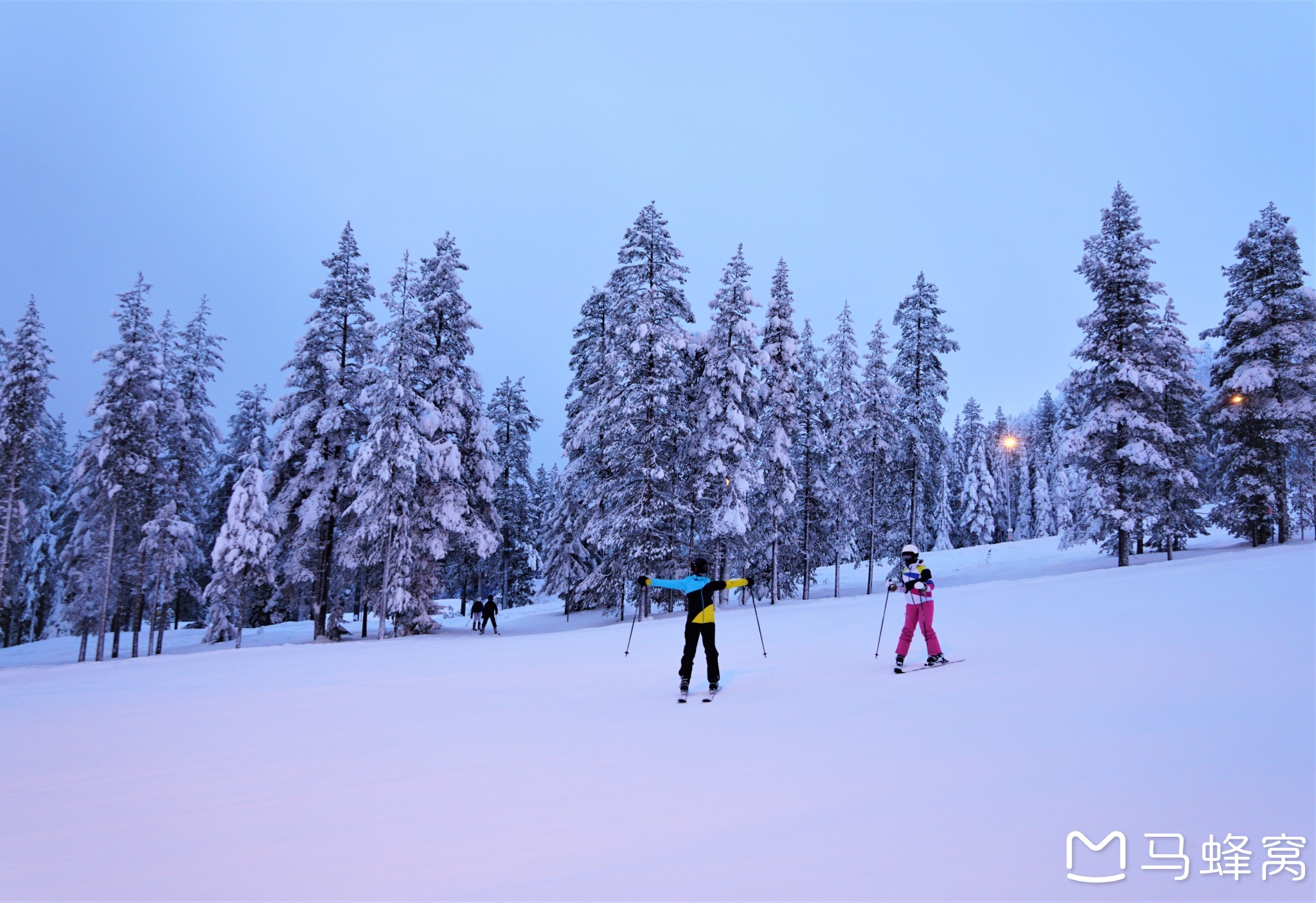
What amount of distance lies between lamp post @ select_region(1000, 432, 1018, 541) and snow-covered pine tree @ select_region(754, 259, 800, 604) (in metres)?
52.3

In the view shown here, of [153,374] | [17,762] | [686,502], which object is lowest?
[17,762]

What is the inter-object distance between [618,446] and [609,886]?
2265 centimetres

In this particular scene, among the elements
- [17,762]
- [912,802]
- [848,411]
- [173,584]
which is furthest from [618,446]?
[173,584]

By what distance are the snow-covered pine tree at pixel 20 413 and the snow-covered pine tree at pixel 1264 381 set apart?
51.3 m

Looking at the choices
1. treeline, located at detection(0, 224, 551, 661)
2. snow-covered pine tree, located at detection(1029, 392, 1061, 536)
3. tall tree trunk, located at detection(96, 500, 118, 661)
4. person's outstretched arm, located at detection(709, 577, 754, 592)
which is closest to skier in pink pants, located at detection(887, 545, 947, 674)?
person's outstretched arm, located at detection(709, 577, 754, 592)

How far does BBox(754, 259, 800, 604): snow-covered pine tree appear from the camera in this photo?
3019 cm

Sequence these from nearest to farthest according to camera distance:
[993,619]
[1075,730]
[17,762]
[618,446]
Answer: [1075,730], [17,762], [993,619], [618,446]

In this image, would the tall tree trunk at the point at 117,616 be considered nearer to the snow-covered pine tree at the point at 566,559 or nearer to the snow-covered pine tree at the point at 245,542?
the snow-covered pine tree at the point at 245,542

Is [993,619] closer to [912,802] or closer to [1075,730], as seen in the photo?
[1075,730]

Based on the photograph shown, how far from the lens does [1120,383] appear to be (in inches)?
1085

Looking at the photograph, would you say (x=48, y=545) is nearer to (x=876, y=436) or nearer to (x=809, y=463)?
(x=809, y=463)

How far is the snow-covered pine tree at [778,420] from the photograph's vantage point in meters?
30.2

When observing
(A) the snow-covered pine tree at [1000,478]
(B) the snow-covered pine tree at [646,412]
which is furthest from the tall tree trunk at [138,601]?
(A) the snow-covered pine tree at [1000,478]

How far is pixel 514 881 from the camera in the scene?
14.1 ft
